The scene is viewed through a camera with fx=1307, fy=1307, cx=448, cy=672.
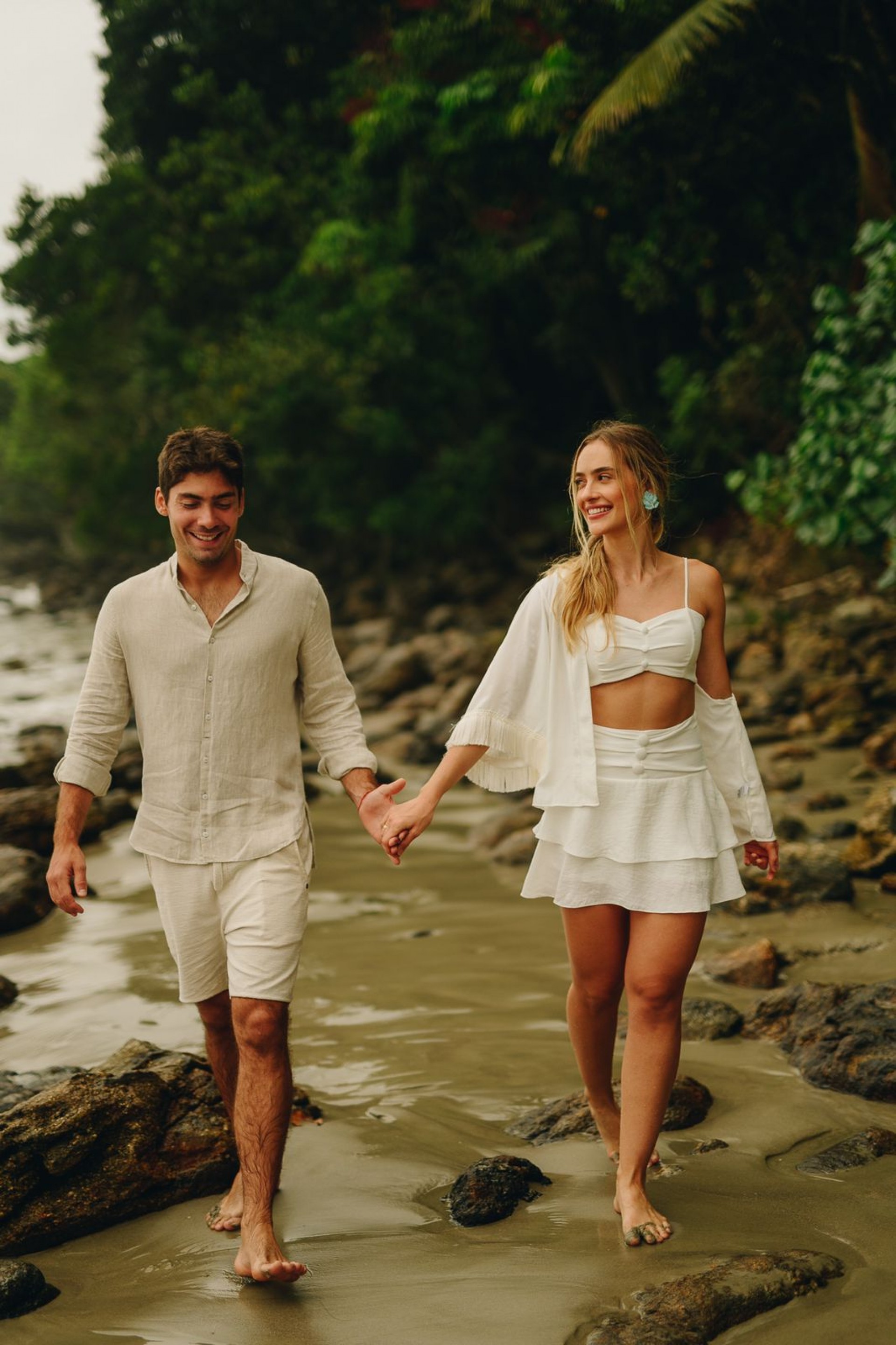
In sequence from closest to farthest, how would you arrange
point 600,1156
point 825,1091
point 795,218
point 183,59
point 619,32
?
point 600,1156 < point 825,1091 < point 619,32 < point 795,218 < point 183,59

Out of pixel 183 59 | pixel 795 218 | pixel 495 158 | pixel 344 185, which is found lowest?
pixel 795 218

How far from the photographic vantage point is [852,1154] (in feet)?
12.3

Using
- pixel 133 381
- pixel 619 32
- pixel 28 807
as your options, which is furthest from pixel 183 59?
pixel 28 807

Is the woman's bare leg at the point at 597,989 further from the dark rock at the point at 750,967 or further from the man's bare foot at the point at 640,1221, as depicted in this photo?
the dark rock at the point at 750,967

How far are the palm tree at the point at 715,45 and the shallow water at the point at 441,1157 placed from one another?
6.22 meters

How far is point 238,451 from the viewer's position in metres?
3.60

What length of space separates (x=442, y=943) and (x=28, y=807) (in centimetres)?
363

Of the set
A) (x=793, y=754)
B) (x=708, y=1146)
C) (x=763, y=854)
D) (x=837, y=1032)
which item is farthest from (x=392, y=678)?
(x=763, y=854)

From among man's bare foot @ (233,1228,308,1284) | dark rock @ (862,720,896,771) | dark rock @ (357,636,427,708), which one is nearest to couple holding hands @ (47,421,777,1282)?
man's bare foot @ (233,1228,308,1284)

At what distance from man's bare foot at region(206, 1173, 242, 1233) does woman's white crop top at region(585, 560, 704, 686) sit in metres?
1.70

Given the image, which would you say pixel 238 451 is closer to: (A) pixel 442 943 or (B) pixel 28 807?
(A) pixel 442 943

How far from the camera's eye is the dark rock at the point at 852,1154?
12.1 feet

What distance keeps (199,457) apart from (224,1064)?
1697 mm

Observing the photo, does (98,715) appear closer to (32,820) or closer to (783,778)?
(32,820)
